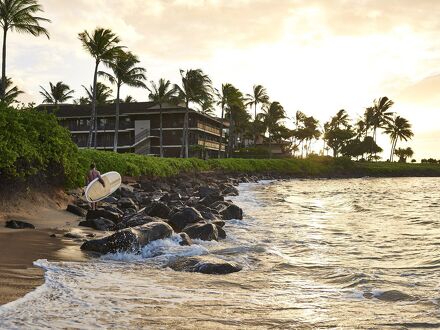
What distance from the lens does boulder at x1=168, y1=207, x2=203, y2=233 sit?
12030 millimetres

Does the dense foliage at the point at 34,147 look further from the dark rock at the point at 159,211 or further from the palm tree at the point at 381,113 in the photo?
the palm tree at the point at 381,113

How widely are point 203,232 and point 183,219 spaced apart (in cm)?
184

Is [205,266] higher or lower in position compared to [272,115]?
lower

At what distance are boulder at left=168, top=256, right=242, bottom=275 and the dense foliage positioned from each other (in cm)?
617

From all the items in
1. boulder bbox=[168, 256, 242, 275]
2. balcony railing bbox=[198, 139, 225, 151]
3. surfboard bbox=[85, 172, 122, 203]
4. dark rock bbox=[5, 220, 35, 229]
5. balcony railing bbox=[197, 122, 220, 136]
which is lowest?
boulder bbox=[168, 256, 242, 275]

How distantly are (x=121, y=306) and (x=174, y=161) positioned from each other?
109 ft

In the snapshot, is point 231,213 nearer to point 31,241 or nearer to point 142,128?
point 31,241

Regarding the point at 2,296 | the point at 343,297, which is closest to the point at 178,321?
the point at 2,296

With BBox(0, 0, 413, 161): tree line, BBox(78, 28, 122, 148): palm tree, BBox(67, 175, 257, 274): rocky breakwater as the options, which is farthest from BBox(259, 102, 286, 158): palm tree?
BBox(67, 175, 257, 274): rocky breakwater

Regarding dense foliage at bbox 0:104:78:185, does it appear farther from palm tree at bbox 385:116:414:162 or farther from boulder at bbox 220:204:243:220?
palm tree at bbox 385:116:414:162

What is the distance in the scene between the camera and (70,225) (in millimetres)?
11484

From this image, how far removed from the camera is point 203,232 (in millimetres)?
10430

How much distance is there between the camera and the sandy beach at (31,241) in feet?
18.3

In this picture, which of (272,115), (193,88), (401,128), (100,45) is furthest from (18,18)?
(401,128)
